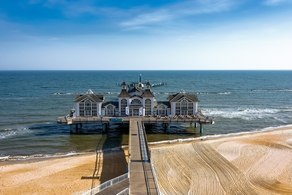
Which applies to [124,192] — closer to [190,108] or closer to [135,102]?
[135,102]

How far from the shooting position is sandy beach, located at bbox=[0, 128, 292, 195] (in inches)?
851

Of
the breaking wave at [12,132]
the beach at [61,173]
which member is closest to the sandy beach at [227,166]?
the beach at [61,173]

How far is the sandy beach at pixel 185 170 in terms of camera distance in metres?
21.6

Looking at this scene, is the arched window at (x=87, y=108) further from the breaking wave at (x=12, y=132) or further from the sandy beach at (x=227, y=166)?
the sandy beach at (x=227, y=166)

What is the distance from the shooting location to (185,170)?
24.9 m

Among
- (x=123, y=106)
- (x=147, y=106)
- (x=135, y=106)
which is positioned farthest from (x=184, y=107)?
(x=123, y=106)

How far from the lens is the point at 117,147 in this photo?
1275 inches

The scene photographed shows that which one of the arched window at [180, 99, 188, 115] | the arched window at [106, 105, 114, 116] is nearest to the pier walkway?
the arched window at [106, 105, 114, 116]

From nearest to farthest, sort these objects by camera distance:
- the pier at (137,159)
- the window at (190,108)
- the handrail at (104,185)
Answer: the handrail at (104,185)
the pier at (137,159)
the window at (190,108)

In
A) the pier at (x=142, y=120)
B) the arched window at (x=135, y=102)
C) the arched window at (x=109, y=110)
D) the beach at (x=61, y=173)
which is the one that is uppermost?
the arched window at (x=135, y=102)

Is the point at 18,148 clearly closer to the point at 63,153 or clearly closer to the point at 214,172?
the point at 63,153

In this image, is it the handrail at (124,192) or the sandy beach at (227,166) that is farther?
the sandy beach at (227,166)

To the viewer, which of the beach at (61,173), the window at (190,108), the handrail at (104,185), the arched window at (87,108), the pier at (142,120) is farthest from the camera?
the window at (190,108)

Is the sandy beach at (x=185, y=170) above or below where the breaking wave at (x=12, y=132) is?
below
